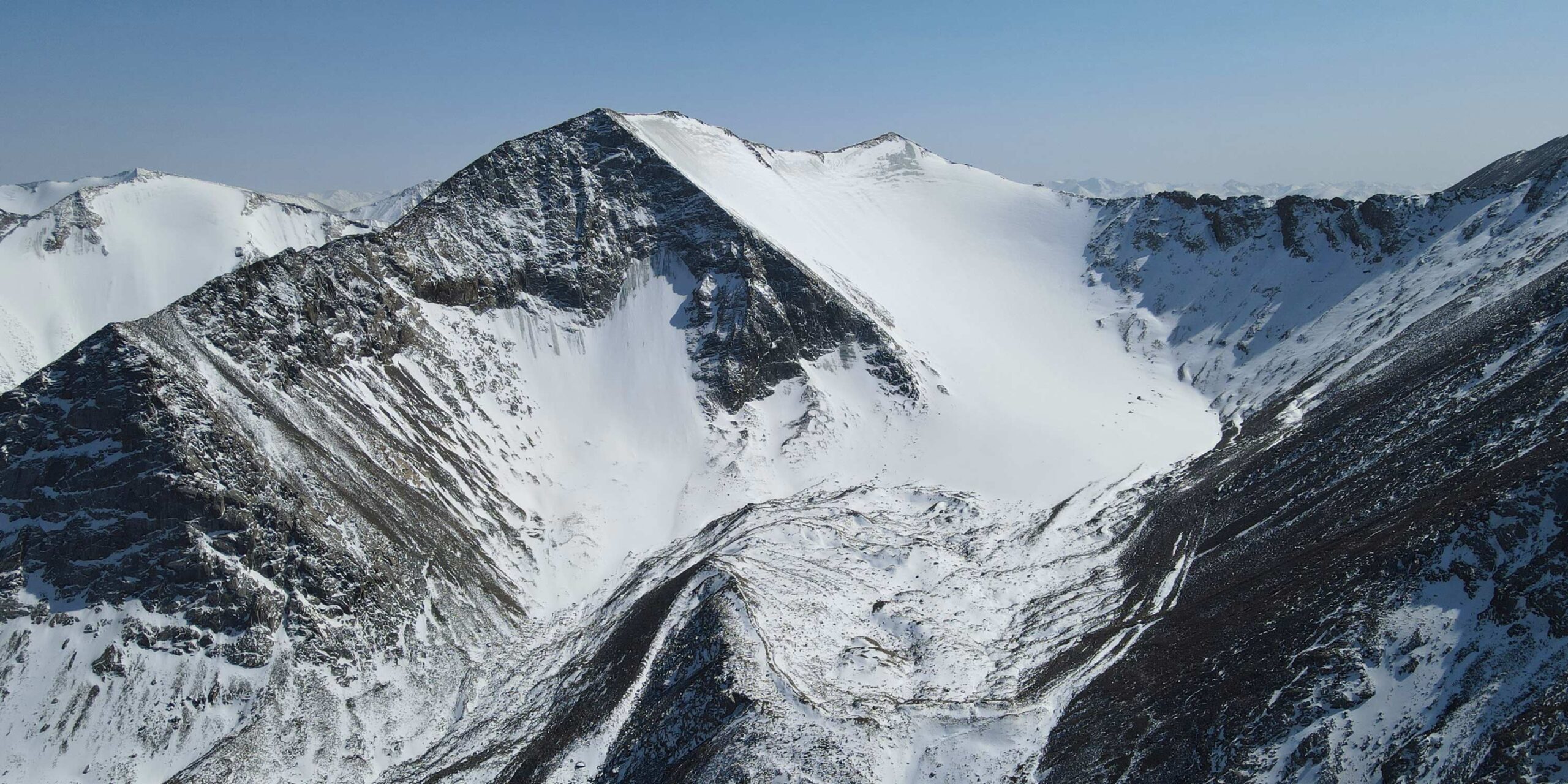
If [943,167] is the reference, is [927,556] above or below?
below

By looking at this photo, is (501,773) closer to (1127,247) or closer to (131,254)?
(1127,247)

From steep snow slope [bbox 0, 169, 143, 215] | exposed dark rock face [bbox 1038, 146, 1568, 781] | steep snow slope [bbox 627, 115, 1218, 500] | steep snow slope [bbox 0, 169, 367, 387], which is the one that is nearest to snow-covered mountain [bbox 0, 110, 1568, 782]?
exposed dark rock face [bbox 1038, 146, 1568, 781]

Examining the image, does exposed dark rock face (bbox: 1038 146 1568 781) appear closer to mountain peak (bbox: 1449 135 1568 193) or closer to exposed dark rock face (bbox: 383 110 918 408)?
exposed dark rock face (bbox: 383 110 918 408)

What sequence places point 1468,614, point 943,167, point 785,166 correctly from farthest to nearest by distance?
1. point 943,167
2. point 785,166
3. point 1468,614

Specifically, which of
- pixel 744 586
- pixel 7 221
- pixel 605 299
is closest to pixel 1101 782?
pixel 744 586

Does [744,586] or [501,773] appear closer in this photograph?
[501,773]

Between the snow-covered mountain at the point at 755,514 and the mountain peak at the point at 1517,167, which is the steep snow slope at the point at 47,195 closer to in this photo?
the snow-covered mountain at the point at 755,514
